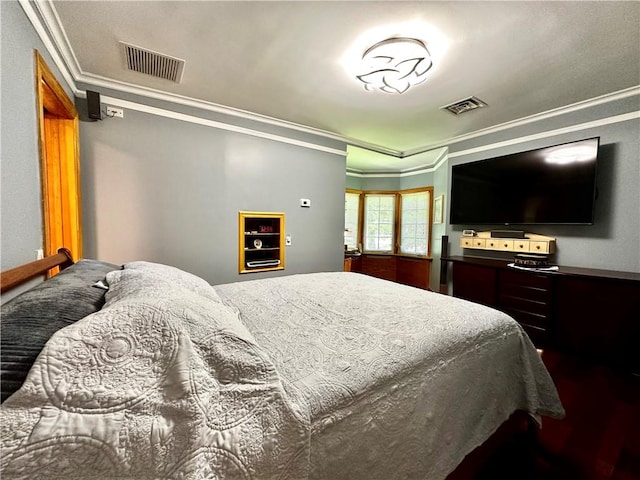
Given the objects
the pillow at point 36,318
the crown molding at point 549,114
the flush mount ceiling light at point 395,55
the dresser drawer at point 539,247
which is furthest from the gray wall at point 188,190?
the dresser drawer at point 539,247

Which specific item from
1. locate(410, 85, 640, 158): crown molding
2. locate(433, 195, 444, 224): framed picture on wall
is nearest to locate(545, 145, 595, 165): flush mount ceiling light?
locate(410, 85, 640, 158): crown molding

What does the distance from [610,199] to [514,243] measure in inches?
37.0

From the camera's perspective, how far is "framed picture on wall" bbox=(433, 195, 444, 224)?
14.6ft

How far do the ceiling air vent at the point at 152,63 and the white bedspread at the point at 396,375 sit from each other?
6.89 feet

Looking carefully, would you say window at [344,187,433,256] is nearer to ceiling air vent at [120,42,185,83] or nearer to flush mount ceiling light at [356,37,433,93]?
flush mount ceiling light at [356,37,433,93]

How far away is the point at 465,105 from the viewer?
289 cm

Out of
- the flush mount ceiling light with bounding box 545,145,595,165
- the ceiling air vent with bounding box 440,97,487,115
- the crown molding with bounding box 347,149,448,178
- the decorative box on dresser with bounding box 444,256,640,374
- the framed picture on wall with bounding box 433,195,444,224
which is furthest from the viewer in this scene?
the crown molding with bounding box 347,149,448,178

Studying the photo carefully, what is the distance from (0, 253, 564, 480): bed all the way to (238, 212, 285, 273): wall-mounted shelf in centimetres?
201

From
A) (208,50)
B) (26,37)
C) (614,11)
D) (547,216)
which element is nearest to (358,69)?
(208,50)

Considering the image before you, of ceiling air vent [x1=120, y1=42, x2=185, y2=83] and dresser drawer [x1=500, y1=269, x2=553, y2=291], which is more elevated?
ceiling air vent [x1=120, y1=42, x2=185, y2=83]

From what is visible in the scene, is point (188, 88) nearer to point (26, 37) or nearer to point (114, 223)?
point (26, 37)

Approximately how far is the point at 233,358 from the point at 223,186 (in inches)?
111

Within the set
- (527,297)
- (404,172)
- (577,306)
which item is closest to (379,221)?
(404,172)

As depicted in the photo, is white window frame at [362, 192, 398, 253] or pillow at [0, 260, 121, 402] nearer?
pillow at [0, 260, 121, 402]
